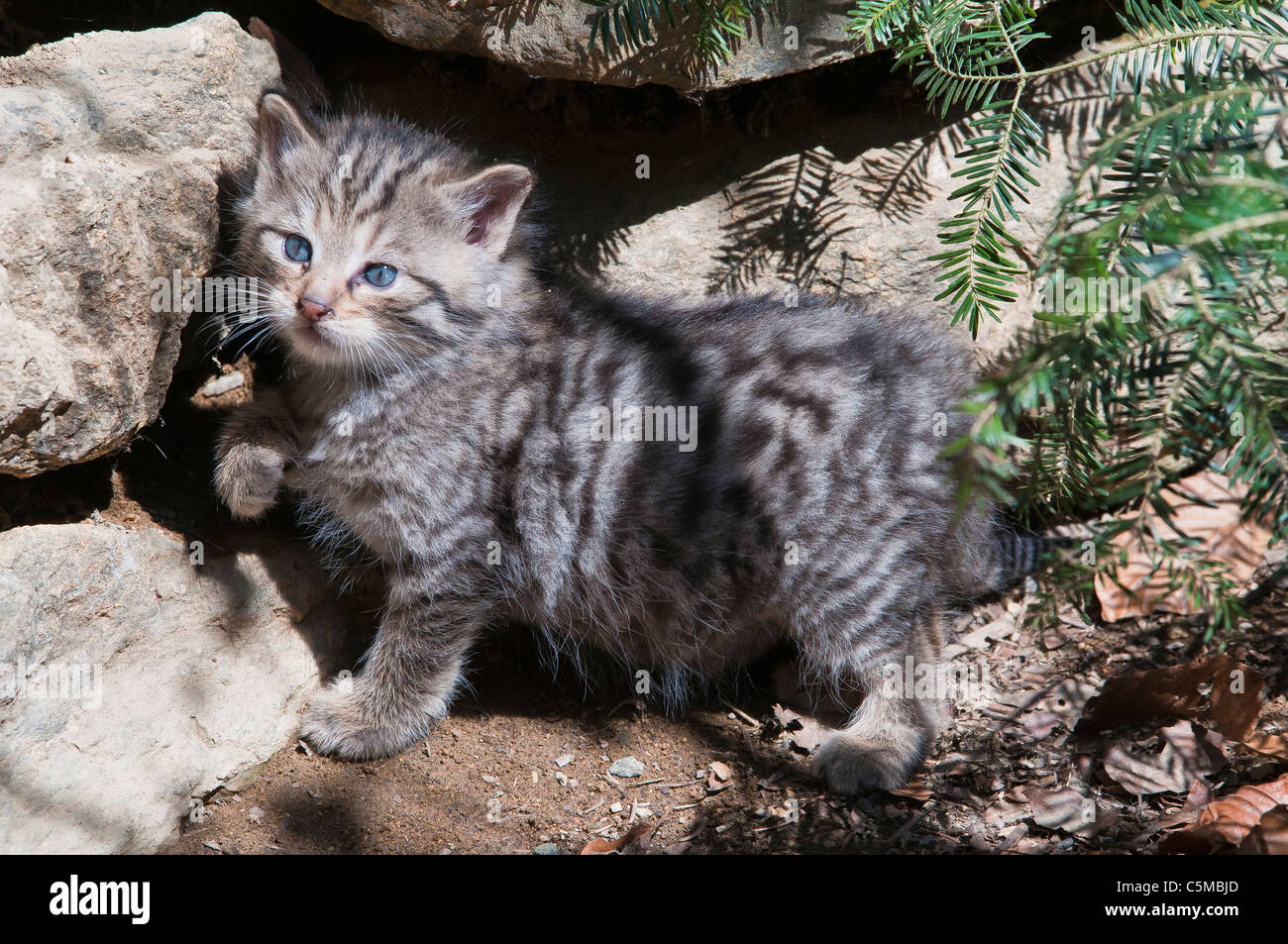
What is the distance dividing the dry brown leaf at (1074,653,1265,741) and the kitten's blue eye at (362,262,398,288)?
2.42 metres

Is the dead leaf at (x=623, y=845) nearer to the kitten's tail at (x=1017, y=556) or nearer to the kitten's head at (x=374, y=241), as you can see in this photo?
the kitten's head at (x=374, y=241)

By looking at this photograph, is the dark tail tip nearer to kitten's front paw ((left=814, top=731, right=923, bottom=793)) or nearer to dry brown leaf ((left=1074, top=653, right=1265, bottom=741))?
dry brown leaf ((left=1074, top=653, right=1265, bottom=741))

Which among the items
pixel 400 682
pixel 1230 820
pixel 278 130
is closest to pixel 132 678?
pixel 400 682

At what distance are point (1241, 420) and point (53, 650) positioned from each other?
267cm

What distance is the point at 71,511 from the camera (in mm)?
2850

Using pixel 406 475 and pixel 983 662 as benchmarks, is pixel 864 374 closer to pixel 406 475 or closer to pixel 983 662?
pixel 983 662

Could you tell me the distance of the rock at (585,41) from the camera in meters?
3.12

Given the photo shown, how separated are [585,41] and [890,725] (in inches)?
89.9

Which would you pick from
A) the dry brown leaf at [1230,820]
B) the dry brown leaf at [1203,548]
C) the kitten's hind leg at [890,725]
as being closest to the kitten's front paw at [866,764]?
the kitten's hind leg at [890,725]

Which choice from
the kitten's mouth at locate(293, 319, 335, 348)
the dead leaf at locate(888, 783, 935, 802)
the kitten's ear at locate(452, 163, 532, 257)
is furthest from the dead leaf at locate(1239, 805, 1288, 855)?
the kitten's mouth at locate(293, 319, 335, 348)

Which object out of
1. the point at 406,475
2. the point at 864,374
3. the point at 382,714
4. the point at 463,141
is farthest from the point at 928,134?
the point at 382,714

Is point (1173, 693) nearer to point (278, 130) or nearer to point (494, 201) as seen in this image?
point (494, 201)

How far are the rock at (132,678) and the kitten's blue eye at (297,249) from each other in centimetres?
88

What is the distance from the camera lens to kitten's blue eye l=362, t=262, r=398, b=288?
2.98 m
